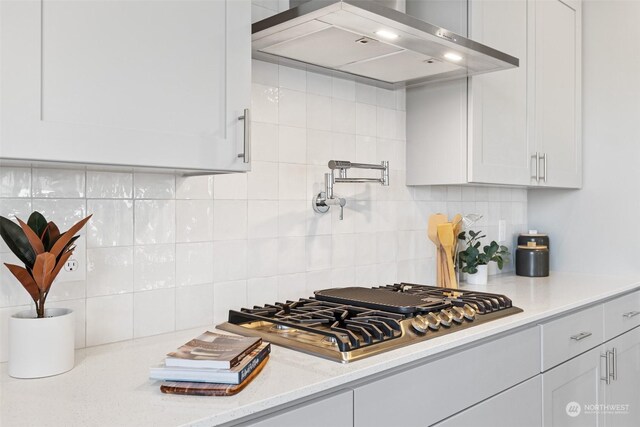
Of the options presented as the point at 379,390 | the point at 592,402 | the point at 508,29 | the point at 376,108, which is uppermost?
the point at 508,29

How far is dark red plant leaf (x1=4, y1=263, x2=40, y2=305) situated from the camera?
1.17 meters

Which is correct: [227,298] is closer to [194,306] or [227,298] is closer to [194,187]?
[194,306]

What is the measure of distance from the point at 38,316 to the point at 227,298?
0.66 metres

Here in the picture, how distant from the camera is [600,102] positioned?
2.99 m

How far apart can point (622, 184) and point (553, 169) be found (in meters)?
0.45

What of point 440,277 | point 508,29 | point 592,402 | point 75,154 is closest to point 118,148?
point 75,154

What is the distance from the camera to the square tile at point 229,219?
5.77ft

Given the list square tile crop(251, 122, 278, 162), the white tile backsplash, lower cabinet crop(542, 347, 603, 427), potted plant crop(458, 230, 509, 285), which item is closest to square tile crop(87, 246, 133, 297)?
the white tile backsplash

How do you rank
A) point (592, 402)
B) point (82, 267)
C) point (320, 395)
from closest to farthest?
point (320, 395), point (82, 267), point (592, 402)

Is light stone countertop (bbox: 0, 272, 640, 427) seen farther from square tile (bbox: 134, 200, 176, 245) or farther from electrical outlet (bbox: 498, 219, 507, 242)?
electrical outlet (bbox: 498, 219, 507, 242)

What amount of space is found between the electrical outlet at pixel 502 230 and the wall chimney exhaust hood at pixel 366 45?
1159mm

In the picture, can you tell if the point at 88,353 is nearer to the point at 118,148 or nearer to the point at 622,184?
the point at 118,148

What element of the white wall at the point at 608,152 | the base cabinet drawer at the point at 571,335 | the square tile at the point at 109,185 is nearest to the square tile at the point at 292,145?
the square tile at the point at 109,185

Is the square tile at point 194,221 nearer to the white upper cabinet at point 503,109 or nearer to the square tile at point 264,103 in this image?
the square tile at point 264,103
